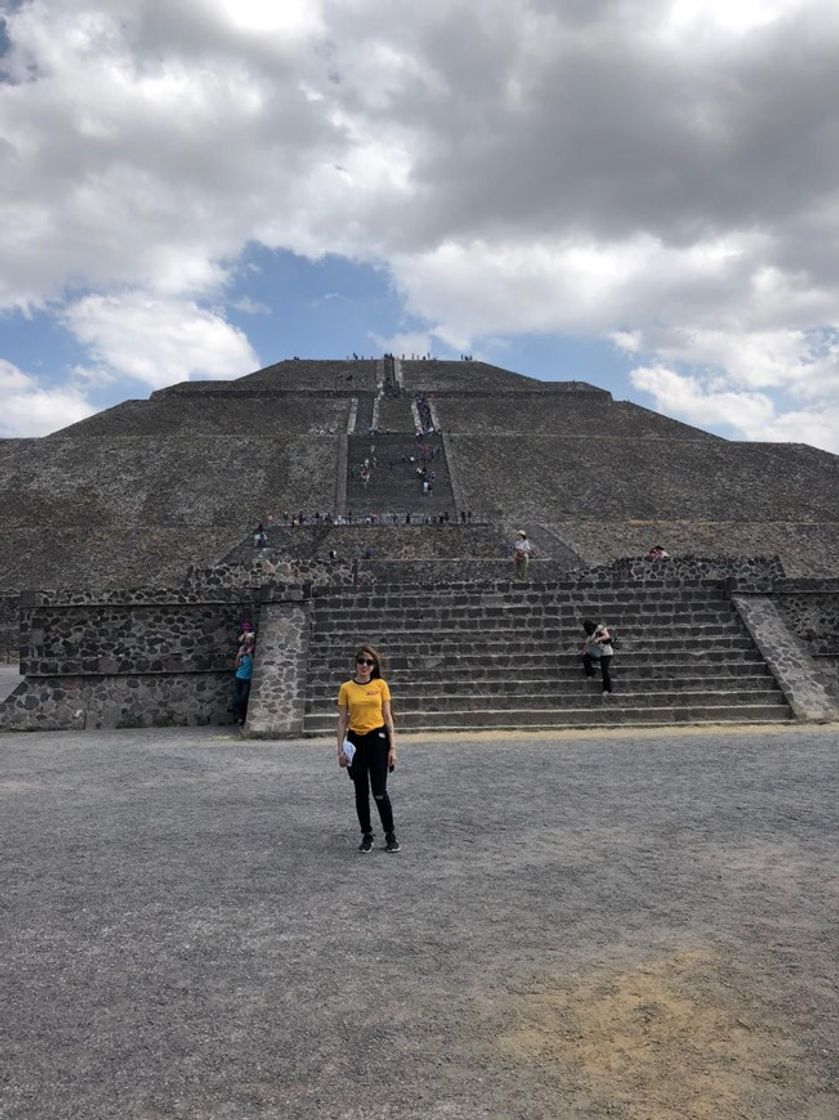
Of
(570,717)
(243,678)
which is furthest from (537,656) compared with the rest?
(243,678)

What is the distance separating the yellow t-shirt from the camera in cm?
536

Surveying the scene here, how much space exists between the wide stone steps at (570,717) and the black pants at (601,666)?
1.19 feet

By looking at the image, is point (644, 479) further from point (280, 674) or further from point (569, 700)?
point (280, 674)

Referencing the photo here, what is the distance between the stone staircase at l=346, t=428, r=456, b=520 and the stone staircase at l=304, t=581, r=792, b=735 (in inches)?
846

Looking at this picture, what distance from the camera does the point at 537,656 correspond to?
36.3ft

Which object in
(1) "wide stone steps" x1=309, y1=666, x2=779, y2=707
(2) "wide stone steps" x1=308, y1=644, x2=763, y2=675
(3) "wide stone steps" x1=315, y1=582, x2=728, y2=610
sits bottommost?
(1) "wide stone steps" x1=309, y1=666, x2=779, y2=707

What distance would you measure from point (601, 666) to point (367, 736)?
5.74 metres

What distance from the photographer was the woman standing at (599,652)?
10.5m

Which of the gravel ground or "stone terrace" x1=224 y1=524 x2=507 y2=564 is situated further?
"stone terrace" x1=224 y1=524 x2=507 y2=564

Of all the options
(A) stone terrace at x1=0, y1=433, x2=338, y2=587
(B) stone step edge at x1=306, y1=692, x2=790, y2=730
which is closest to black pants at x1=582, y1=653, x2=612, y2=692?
(B) stone step edge at x1=306, y1=692, x2=790, y2=730

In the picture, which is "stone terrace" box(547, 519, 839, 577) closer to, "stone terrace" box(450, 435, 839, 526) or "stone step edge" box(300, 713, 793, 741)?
"stone terrace" box(450, 435, 839, 526)

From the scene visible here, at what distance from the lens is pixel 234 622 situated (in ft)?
37.7

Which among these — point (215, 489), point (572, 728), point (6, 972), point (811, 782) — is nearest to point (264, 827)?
point (6, 972)

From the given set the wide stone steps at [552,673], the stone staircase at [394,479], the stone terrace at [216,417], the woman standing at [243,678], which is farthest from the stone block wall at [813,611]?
the stone terrace at [216,417]
